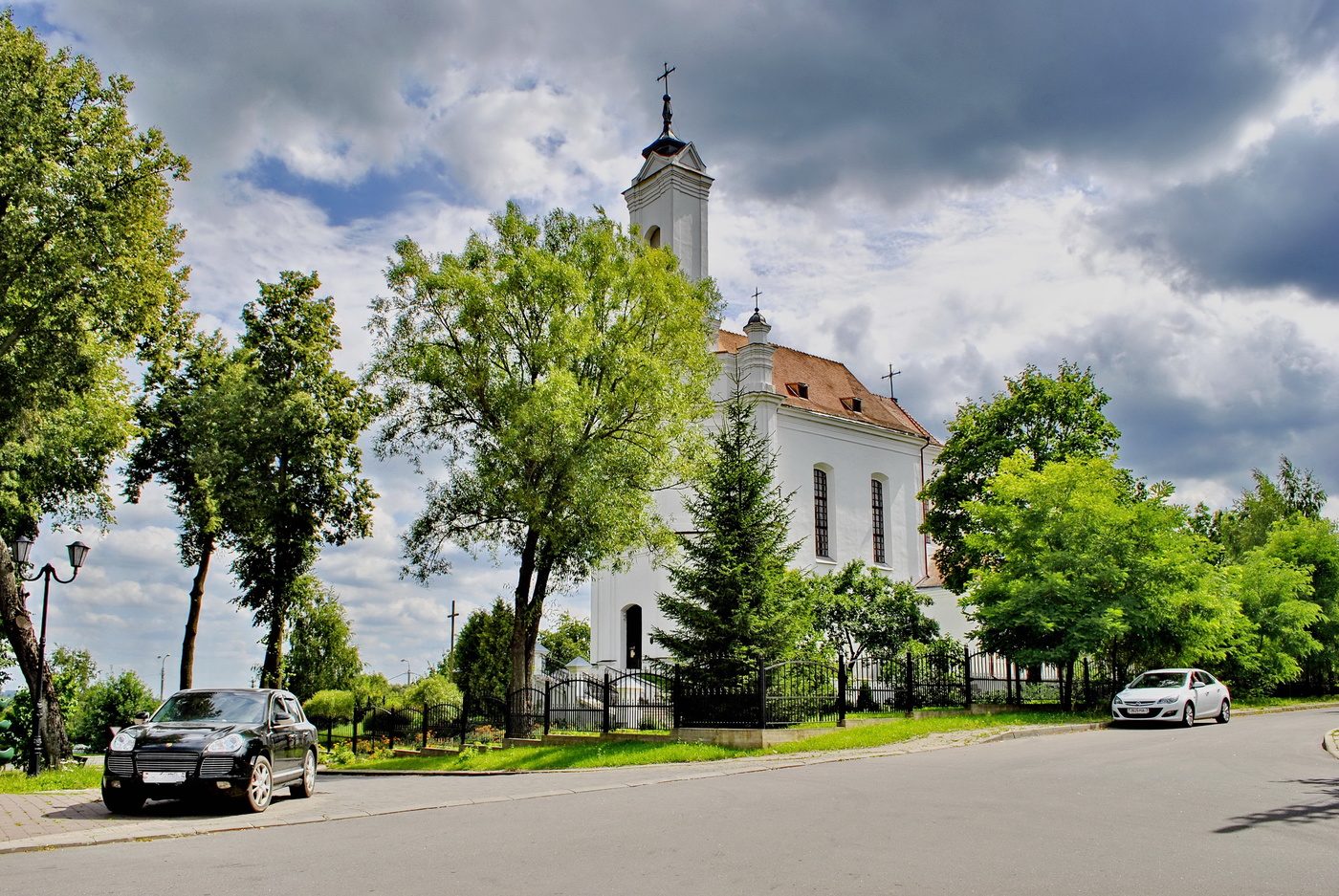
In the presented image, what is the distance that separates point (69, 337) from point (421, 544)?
9.11m

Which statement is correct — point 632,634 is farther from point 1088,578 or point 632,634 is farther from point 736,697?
point 736,697

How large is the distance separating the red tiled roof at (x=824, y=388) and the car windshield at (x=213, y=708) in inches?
1054

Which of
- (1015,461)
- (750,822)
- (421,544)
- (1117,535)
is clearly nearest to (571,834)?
(750,822)

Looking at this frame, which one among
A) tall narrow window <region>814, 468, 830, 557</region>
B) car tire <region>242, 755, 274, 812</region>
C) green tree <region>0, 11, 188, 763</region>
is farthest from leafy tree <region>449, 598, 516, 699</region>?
car tire <region>242, 755, 274, 812</region>

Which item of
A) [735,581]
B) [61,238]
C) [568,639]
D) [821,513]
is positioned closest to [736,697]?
[735,581]

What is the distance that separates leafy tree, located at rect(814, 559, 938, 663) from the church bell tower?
14268 millimetres

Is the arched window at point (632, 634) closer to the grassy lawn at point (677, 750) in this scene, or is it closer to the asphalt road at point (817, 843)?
the grassy lawn at point (677, 750)

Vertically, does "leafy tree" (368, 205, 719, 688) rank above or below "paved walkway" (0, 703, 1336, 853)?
above

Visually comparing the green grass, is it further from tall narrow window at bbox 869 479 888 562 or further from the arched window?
tall narrow window at bbox 869 479 888 562

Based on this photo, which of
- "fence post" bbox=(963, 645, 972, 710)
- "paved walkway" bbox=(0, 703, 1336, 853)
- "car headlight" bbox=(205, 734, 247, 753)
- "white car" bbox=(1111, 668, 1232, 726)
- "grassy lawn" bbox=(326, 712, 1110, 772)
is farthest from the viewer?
"fence post" bbox=(963, 645, 972, 710)

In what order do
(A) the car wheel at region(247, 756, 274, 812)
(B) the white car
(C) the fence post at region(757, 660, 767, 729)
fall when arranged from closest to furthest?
(A) the car wheel at region(247, 756, 274, 812) < (C) the fence post at region(757, 660, 767, 729) < (B) the white car

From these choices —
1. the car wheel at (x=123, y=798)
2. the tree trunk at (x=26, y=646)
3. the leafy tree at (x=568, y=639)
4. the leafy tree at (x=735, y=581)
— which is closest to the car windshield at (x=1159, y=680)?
the leafy tree at (x=735, y=581)

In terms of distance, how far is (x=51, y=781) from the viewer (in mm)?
16141

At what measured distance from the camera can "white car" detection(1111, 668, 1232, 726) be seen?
21.3 metres
